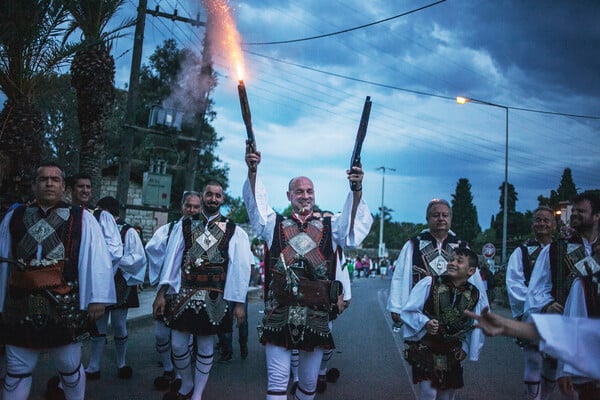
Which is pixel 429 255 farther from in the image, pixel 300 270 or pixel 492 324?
pixel 492 324

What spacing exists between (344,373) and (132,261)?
3495 mm

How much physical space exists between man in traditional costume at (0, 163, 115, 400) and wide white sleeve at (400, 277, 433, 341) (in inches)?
105

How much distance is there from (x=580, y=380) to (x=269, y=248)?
2686 mm

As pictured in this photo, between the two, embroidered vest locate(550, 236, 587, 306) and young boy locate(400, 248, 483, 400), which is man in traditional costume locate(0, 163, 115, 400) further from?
embroidered vest locate(550, 236, 587, 306)

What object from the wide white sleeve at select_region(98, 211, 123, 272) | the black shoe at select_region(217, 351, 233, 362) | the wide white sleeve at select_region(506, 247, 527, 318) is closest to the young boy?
the wide white sleeve at select_region(506, 247, 527, 318)

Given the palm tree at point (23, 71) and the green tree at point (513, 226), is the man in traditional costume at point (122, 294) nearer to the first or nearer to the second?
the palm tree at point (23, 71)

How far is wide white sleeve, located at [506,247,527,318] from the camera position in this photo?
5.96 m

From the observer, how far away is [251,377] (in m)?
7.16

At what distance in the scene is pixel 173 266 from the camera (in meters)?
5.53

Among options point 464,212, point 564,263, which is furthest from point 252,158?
point 464,212

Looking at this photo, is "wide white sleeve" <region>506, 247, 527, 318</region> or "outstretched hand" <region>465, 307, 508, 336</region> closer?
"outstretched hand" <region>465, 307, 508, 336</region>

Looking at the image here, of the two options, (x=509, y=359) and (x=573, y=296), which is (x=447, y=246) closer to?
(x=573, y=296)

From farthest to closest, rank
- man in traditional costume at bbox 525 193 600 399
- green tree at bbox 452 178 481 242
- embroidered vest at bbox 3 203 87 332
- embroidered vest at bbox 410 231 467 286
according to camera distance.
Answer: green tree at bbox 452 178 481 242, embroidered vest at bbox 410 231 467 286, embroidered vest at bbox 3 203 87 332, man in traditional costume at bbox 525 193 600 399

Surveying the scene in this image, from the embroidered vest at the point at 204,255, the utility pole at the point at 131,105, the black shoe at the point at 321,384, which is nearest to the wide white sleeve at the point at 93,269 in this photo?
the embroidered vest at the point at 204,255
